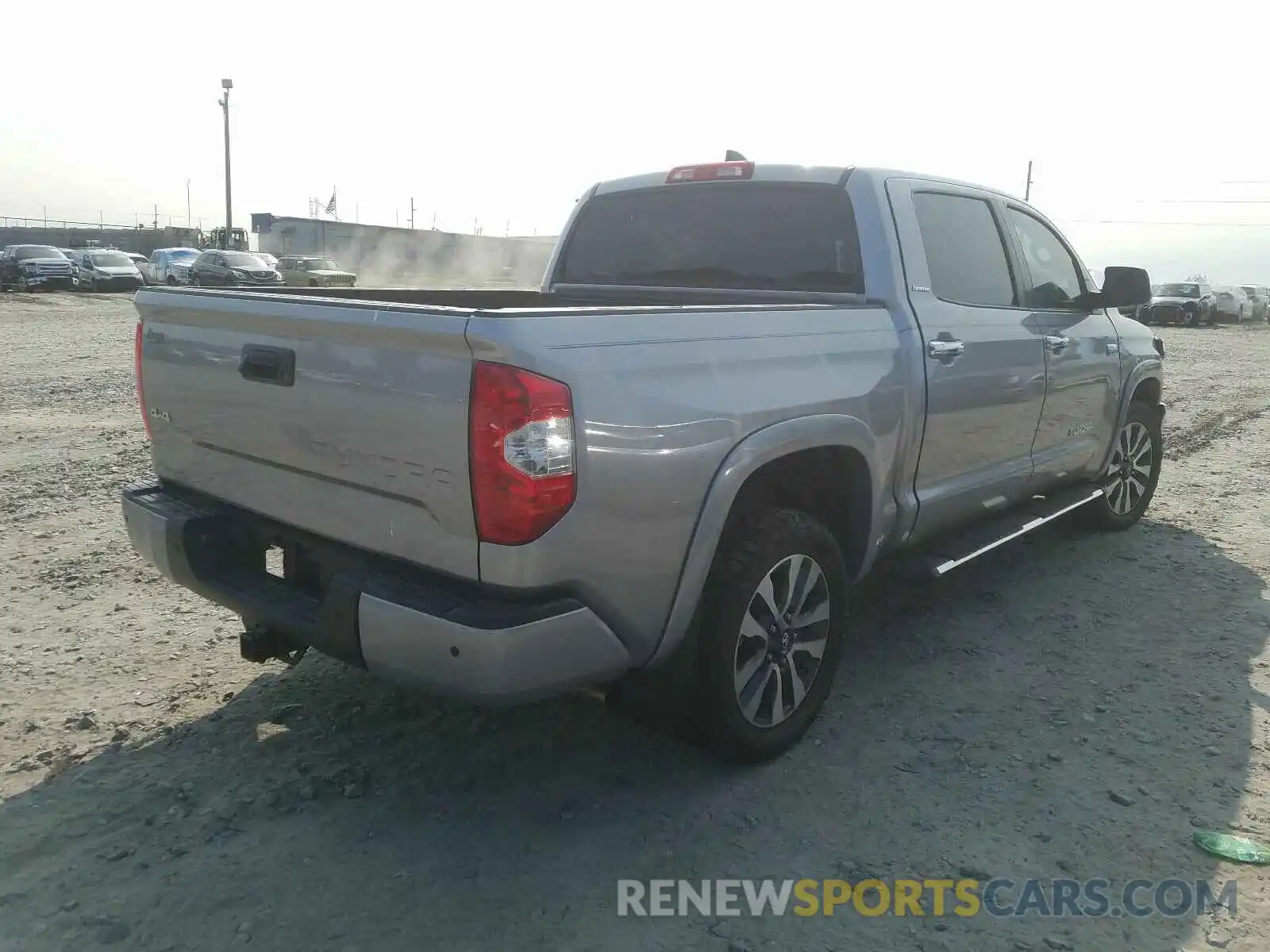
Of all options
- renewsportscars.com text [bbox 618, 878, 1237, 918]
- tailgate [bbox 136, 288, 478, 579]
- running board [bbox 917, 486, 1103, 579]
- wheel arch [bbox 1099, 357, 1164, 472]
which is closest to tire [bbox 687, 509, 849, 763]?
renewsportscars.com text [bbox 618, 878, 1237, 918]

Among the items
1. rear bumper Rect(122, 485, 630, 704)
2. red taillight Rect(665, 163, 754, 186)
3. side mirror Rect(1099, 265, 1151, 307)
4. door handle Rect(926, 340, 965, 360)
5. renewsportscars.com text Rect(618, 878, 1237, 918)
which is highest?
red taillight Rect(665, 163, 754, 186)

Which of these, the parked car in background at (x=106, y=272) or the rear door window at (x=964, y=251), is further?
the parked car in background at (x=106, y=272)

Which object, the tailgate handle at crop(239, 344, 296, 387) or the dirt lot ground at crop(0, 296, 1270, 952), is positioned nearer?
the dirt lot ground at crop(0, 296, 1270, 952)

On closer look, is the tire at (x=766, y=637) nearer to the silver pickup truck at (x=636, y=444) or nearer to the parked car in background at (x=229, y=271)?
the silver pickup truck at (x=636, y=444)

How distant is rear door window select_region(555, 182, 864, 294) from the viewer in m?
4.06

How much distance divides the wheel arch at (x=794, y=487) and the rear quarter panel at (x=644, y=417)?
3 cm

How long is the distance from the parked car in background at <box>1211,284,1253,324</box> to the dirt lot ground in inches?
1440

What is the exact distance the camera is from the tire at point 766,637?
10.1 feet

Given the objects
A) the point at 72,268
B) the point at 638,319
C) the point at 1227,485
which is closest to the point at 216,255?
the point at 72,268

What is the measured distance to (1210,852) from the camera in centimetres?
299

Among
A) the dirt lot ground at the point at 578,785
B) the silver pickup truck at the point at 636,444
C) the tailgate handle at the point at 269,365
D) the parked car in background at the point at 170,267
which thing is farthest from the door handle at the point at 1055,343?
the parked car in background at the point at 170,267

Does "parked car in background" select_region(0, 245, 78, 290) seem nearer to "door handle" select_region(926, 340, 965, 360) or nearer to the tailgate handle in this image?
the tailgate handle

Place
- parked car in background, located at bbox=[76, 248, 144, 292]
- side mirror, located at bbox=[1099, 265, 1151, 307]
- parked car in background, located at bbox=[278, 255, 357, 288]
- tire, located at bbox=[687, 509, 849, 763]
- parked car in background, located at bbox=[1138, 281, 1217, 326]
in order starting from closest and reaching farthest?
tire, located at bbox=[687, 509, 849, 763] → side mirror, located at bbox=[1099, 265, 1151, 307] → parked car in background, located at bbox=[278, 255, 357, 288] → parked car in background, located at bbox=[76, 248, 144, 292] → parked car in background, located at bbox=[1138, 281, 1217, 326]

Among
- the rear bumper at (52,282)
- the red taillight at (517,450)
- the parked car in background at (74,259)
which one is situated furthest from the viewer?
the parked car in background at (74,259)
